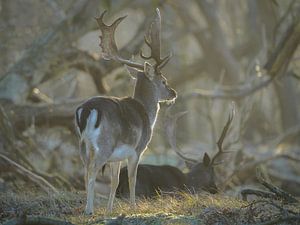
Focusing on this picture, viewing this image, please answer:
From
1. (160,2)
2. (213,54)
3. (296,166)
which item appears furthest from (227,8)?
(160,2)

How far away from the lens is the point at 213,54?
23.8 meters

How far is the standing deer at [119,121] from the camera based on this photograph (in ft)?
28.8

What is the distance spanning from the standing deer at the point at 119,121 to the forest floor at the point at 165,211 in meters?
0.44

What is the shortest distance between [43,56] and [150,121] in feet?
16.3

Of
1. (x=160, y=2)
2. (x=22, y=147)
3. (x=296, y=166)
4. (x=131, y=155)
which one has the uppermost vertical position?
(x=160, y=2)

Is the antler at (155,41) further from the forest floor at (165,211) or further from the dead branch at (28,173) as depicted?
the dead branch at (28,173)

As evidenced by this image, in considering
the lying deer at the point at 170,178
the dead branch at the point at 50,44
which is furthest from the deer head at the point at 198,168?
the dead branch at the point at 50,44

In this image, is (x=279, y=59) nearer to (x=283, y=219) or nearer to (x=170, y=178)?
(x=170, y=178)

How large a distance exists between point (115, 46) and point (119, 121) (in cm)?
202

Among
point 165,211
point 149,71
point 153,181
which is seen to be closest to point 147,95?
point 149,71

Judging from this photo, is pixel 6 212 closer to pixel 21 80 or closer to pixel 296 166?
pixel 21 80

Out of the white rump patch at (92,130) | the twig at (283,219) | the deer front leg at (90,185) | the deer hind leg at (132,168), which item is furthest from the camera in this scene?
the deer hind leg at (132,168)

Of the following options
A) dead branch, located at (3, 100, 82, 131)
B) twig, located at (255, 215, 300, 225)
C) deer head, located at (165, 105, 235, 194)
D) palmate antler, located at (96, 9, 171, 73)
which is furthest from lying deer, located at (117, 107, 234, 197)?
twig, located at (255, 215, 300, 225)

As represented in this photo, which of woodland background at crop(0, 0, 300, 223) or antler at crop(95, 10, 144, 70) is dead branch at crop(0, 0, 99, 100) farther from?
antler at crop(95, 10, 144, 70)
